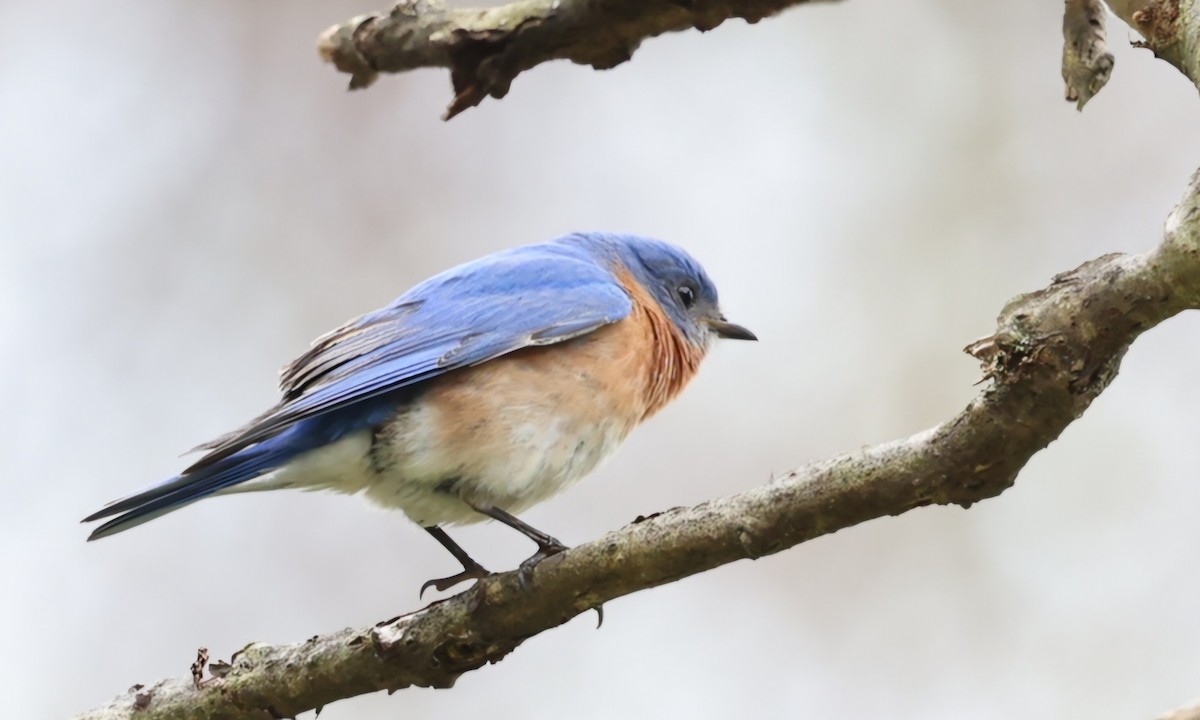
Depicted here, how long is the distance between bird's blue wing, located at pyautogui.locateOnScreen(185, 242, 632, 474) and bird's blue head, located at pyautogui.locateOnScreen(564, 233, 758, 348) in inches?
11.2

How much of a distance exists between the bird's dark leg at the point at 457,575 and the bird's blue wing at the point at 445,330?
18.5 inches

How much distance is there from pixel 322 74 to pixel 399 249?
3.31ft

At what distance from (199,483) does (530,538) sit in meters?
0.85

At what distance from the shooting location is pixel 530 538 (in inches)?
122

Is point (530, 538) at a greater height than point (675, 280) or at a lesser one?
lesser

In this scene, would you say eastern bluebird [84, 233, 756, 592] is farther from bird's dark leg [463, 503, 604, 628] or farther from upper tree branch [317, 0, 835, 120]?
→ upper tree branch [317, 0, 835, 120]

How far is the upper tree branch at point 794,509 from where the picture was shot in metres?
1.85

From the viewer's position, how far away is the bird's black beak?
439 cm

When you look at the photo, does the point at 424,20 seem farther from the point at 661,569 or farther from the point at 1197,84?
the point at 1197,84

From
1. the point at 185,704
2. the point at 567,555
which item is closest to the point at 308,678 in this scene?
the point at 185,704

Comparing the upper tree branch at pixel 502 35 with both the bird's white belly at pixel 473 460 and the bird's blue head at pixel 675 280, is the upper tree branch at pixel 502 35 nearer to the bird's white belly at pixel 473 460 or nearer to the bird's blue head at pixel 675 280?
the bird's white belly at pixel 473 460

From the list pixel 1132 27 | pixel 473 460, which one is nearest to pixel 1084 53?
pixel 1132 27

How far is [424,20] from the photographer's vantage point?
2.23 metres

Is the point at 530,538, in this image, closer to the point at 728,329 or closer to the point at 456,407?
the point at 456,407
